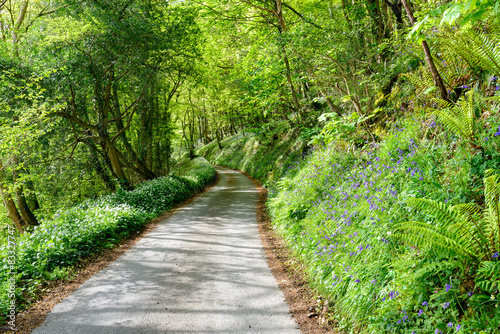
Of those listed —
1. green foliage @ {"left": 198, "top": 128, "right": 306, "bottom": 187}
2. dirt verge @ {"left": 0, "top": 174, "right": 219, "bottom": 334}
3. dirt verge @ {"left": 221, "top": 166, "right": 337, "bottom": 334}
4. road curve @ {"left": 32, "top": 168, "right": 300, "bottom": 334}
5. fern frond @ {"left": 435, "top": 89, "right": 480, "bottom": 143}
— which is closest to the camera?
fern frond @ {"left": 435, "top": 89, "right": 480, "bottom": 143}

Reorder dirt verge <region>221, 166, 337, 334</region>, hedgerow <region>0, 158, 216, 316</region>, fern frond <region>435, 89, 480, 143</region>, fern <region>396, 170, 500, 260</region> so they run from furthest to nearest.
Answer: hedgerow <region>0, 158, 216, 316</region> < dirt verge <region>221, 166, 337, 334</region> < fern frond <region>435, 89, 480, 143</region> < fern <region>396, 170, 500, 260</region>

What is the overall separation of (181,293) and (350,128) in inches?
189

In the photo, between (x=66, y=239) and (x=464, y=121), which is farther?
(x=66, y=239)

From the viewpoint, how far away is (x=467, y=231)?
2.64 meters

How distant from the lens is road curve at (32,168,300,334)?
4051 millimetres

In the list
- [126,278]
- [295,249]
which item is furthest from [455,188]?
[126,278]

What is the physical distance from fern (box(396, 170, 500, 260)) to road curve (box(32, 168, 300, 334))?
2.18 metres

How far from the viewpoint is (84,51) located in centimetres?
1124

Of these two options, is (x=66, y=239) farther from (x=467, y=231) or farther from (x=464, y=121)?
(x=464, y=121)

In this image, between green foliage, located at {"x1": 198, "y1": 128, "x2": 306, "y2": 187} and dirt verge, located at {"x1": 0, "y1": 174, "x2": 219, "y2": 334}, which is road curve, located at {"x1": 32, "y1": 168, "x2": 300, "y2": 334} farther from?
green foliage, located at {"x1": 198, "y1": 128, "x2": 306, "y2": 187}

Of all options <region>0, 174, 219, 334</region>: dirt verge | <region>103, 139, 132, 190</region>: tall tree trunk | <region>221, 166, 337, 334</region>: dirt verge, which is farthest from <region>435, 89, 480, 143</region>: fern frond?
<region>103, 139, 132, 190</region>: tall tree trunk

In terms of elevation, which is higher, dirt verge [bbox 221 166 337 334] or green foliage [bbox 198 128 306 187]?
green foliage [bbox 198 128 306 187]

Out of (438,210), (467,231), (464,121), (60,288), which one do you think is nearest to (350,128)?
(464,121)

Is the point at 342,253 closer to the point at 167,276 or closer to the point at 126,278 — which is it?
the point at 167,276
